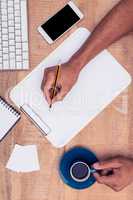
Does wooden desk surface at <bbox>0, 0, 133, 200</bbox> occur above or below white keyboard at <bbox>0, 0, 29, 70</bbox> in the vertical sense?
below

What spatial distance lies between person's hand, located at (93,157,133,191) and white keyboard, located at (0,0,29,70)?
1.06 feet

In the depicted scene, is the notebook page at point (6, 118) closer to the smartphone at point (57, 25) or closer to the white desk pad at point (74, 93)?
the white desk pad at point (74, 93)

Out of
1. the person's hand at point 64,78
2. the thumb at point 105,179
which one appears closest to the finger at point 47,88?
the person's hand at point 64,78

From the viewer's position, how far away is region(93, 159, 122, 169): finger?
1273mm

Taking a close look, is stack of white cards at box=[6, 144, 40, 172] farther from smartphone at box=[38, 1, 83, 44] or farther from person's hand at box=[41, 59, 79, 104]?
smartphone at box=[38, 1, 83, 44]

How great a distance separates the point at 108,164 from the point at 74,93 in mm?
200

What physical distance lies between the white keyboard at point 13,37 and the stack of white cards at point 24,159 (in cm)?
20

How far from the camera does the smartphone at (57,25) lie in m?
1.29

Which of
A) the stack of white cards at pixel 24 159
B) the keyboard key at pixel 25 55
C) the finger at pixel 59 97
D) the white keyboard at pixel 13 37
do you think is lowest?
the stack of white cards at pixel 24 159

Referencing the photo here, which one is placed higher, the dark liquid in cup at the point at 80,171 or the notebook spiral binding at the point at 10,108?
the notebook spiral binding at the point at 10,108

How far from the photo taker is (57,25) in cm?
129

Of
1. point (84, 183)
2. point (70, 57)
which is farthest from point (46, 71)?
point (84, 183)

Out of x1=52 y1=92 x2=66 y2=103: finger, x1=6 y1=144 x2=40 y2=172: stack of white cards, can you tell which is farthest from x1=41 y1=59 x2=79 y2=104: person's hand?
x1=6 y1=144 x2=40 y2=172: stack of white cards

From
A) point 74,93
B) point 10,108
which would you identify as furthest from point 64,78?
point 10,108
